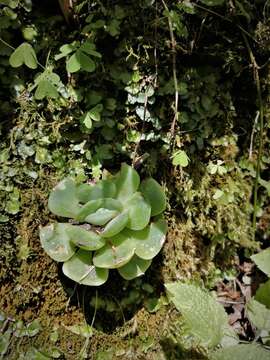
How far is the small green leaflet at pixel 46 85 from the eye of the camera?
150cm

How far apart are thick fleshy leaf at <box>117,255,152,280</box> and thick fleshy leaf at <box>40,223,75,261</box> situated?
18cm

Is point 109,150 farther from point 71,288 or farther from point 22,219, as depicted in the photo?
point 71,288

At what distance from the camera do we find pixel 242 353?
4.13 ft

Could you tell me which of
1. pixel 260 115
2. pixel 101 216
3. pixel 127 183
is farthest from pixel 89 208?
pixel 260 115

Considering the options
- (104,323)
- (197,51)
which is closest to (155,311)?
(104,323)

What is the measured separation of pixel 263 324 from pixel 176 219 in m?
0.54

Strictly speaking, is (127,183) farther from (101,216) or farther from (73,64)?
(73,64)

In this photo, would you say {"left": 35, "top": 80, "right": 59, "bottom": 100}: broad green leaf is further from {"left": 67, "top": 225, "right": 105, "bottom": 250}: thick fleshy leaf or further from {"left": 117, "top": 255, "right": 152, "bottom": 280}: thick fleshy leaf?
{"left": 117, "top": 255, "right": 152, "bottom": 280}: thick fleshy leaf

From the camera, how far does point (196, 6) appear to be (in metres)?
1.62

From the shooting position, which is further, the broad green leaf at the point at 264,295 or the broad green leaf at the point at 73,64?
the broad green leaf at the point at 73,64

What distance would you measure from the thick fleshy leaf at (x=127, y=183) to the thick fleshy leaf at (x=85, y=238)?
0.16m

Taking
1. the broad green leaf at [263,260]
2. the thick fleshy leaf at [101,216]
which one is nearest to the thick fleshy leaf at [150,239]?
the thick fleshy leaf at [101,216]

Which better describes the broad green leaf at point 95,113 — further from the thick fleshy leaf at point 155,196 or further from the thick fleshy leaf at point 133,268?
the thick fleshy leaf at point 133,268

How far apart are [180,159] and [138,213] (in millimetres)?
276
